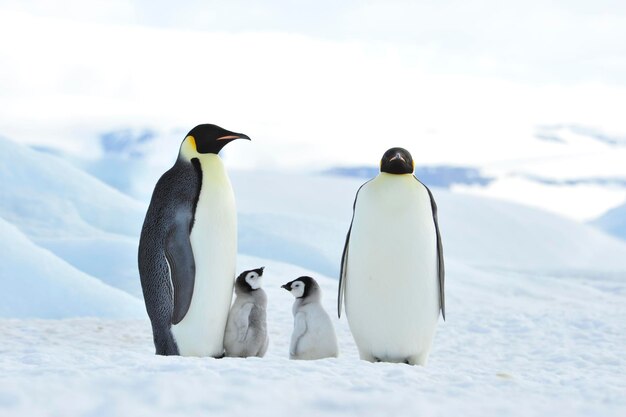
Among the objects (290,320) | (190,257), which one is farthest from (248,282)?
(290,320)

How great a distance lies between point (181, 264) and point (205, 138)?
62cm

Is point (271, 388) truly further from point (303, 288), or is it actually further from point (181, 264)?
point (303, 288)

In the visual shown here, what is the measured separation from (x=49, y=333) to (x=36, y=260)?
7.65 ft

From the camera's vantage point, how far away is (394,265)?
12.9 ft

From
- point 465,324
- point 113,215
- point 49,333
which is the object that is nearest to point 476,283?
point 465,324

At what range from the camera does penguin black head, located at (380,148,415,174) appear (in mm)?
3980

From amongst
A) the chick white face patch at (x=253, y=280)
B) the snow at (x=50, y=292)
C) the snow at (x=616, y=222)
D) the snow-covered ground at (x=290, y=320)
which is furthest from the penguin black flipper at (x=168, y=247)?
the snow at (x=616, y=222)

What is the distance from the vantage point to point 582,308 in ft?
29.2

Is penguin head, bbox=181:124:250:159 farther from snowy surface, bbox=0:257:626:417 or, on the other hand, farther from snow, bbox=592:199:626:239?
snow, bbox=592:199:626:239

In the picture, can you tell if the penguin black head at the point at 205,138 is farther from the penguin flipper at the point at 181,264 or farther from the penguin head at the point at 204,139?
the penguin flipper at the point at 181,264

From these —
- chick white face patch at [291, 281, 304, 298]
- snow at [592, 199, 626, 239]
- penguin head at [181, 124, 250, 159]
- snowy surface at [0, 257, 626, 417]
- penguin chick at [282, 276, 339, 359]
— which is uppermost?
snow at [592, 199, 626, 239]

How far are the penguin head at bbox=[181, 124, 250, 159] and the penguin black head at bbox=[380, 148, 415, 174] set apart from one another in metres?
0.67

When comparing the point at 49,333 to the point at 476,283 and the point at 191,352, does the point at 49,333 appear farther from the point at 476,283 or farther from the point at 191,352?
the point at 476,283

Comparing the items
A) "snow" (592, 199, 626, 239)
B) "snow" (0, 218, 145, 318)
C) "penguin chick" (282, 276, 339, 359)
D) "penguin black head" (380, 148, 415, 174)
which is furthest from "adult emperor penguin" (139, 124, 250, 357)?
"snow" (592, 199, 626, 239)
